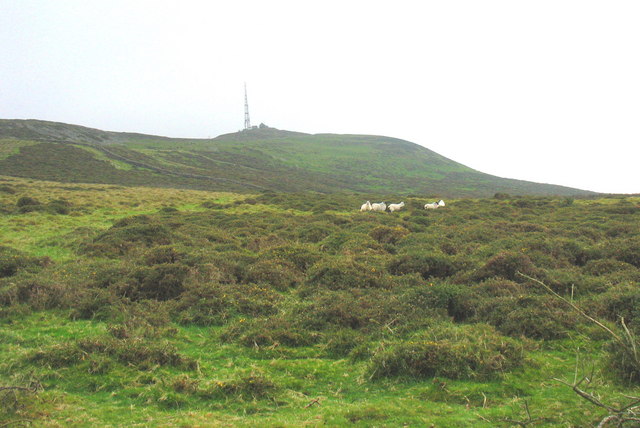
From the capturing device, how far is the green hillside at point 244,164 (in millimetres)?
60875

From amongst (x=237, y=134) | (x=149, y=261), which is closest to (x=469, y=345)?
(x=149, y=261)

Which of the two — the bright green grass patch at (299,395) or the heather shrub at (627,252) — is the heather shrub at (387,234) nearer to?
the heather shrub at (627,252)

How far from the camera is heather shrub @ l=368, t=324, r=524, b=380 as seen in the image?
6.17 metres

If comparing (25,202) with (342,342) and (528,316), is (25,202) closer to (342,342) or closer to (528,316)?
(342,342)

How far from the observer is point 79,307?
9.53 meters

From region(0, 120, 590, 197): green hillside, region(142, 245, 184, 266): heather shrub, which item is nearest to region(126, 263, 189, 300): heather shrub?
region(142, 245, 184, 266): heather shrub

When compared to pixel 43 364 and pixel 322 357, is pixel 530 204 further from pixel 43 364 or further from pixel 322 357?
pixel 43 364

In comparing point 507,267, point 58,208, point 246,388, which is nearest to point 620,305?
point 507,267

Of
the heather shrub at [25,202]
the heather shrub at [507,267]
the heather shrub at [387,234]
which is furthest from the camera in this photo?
the heather shrub at [25,202]

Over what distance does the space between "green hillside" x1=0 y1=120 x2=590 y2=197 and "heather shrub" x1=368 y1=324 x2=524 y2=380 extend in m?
53.7

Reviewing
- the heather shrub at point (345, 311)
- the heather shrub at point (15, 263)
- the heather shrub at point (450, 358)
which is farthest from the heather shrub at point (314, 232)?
the heather shrub at point (450, 358)

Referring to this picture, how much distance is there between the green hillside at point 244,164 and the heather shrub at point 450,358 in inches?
2115

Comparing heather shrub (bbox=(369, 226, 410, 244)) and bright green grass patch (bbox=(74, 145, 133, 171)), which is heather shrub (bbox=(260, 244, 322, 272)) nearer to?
heather shrub (bbox=(369, 226, 410, 244))

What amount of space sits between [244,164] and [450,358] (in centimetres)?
9895
